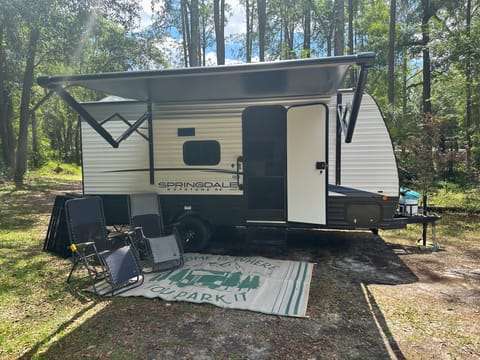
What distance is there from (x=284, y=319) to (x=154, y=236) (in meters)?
2.58

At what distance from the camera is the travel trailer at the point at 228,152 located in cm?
493

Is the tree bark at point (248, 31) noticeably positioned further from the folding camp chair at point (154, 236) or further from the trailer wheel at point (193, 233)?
the folding camp chair at point (154, 236)

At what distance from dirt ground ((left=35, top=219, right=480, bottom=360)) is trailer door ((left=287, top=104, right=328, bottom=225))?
36.7 inches

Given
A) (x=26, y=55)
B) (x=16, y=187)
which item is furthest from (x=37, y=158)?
(x=26, y=55)

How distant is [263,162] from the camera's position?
22.3 ft

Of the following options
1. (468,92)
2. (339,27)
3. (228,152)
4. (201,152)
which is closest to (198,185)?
(201,152)

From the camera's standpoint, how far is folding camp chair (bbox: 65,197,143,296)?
3980 mm

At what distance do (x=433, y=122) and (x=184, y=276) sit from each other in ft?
21.5

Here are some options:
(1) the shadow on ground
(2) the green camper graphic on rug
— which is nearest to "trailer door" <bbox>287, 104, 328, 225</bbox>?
(1) the shadow on ground

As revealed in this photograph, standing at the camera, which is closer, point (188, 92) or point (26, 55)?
point (188, 92)

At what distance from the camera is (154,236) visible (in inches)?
204

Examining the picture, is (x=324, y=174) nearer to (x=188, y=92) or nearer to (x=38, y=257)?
(x=188, y=92)

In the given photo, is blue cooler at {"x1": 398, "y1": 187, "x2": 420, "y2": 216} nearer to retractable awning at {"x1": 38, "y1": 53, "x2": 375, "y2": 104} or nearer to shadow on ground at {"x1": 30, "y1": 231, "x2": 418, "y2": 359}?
shadow on ground at {"x1": 30, "y1": 231, "x2": 418, "y2": 359}

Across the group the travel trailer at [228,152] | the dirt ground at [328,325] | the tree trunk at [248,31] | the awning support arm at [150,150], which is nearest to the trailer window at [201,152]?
the travel trailer at [228,152]
